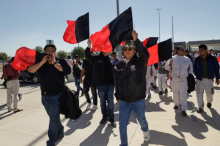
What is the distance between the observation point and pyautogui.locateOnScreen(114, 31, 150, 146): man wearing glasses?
287cm

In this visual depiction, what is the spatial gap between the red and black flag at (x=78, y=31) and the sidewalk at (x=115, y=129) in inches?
84.3

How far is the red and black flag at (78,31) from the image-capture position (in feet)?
13.3

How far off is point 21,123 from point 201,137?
4304 millimetres

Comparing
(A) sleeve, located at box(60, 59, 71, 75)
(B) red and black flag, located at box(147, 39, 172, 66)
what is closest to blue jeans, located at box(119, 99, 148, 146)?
(A) sleeve, located at box(60, 59, 71, 75)

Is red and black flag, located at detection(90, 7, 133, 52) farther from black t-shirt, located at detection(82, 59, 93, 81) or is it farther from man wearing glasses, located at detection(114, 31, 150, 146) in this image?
black t-shirt, located at detection(82, 59, 93, 81)

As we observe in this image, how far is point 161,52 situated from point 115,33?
1.49 m

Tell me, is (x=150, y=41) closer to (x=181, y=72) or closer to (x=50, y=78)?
(x=181, y=72)

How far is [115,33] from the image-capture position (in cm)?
355

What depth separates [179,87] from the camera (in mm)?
4875

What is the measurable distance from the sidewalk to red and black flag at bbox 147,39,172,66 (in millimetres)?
1582

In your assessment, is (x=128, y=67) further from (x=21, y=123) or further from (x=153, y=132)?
(x=21, y=123)

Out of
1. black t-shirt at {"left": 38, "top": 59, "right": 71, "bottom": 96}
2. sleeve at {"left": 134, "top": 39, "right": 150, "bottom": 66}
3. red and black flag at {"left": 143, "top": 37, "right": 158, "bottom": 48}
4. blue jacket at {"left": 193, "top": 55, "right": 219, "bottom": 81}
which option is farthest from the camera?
blue jacket at {"left": 193, "top": 55, "right": 219, "bottom": 81}

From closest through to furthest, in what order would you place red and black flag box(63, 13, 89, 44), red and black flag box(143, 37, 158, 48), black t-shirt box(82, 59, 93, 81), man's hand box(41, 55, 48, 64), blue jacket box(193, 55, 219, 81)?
man's hand box(41, 55, 48, 64)
red and black flag box(63, 13, 89, 44)
red and black flag box(143, 37, 158, 48)
blue jacket box(193, 55, 219, 81)
black t-shirt box(82, 59, 93, 81)

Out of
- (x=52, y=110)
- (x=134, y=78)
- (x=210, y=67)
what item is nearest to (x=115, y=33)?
(x=134, y=78)
